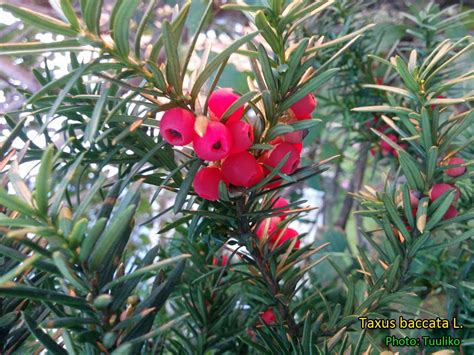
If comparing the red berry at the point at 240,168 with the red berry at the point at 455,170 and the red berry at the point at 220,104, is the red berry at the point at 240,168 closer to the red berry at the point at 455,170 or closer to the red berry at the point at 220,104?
the red berry at the point at 220,104

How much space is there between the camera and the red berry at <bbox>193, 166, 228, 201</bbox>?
37cm

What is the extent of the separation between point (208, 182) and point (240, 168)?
3 cm

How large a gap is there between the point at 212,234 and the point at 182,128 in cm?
13

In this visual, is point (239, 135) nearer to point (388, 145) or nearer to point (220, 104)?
point (220, 104)

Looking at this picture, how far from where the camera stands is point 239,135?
13.9 inches

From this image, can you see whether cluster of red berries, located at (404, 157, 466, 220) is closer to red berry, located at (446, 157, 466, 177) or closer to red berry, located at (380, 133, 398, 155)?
red berry, located at (446, 157, 466, 177)

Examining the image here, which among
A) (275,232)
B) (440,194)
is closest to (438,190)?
(440,194)

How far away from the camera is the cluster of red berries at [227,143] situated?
→ 34cm

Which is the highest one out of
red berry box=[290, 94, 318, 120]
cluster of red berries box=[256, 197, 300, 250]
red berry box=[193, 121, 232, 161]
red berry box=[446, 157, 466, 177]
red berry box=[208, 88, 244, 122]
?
red berry box=[208, 88, 244, 122]

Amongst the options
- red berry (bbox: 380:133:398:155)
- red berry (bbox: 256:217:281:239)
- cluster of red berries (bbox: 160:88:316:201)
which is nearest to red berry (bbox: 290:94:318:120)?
cluster of red berries (bbox: 160:88:316:201)

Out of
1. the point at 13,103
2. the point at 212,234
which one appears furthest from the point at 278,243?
the point at 13,103

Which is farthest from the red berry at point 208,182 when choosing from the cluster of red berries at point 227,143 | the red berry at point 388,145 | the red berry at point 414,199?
the red berry at point 388,145

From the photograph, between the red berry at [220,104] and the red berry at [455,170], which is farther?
the red berry at [455,170]

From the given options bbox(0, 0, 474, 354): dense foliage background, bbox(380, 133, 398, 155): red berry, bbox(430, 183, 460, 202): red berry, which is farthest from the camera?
bbox(380, 133, 398, 155): red berry
